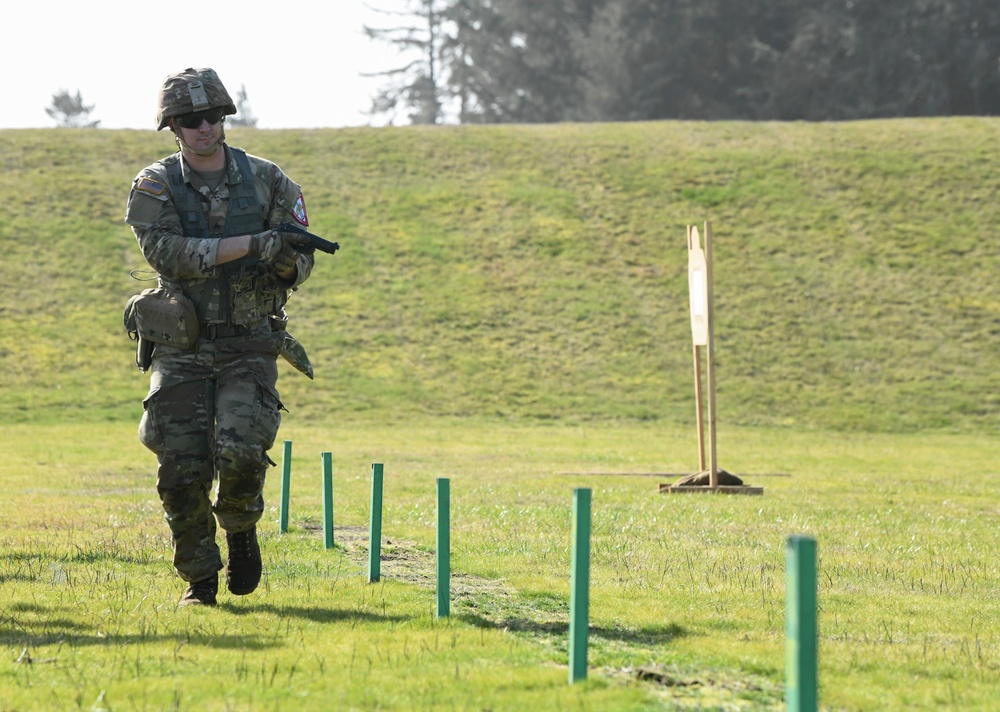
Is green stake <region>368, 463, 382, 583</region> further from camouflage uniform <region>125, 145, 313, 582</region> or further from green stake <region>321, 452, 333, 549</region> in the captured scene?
green stake <region>321, 452, 333, 549</region>

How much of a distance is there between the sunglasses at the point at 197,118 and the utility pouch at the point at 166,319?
0.92m

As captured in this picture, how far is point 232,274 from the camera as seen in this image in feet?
24.7

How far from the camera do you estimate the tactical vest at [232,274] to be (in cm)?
Answer: 754

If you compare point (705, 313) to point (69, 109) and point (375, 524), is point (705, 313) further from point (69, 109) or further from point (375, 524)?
point (69, 109)

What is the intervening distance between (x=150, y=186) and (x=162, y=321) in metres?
0.74

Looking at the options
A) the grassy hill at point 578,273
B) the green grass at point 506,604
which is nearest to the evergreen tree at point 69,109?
the grassy hill at point 578,273

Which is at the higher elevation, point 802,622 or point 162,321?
point 162,321

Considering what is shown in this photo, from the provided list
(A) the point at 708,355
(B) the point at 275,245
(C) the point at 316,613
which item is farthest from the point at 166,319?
(A) the point at 708,355

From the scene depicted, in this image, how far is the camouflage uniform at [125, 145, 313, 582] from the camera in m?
7.33

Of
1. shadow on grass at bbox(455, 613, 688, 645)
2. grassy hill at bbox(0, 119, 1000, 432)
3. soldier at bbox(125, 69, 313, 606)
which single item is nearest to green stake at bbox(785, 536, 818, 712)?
shadow on grass at bbox(455, 613, 688, 645)

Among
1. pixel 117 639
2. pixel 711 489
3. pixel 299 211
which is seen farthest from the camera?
pixel 711 489

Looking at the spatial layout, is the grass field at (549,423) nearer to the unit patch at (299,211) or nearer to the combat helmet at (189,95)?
the unit patch at (299,211)

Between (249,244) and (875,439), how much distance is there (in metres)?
23.2

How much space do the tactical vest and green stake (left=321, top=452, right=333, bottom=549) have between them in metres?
2.13
